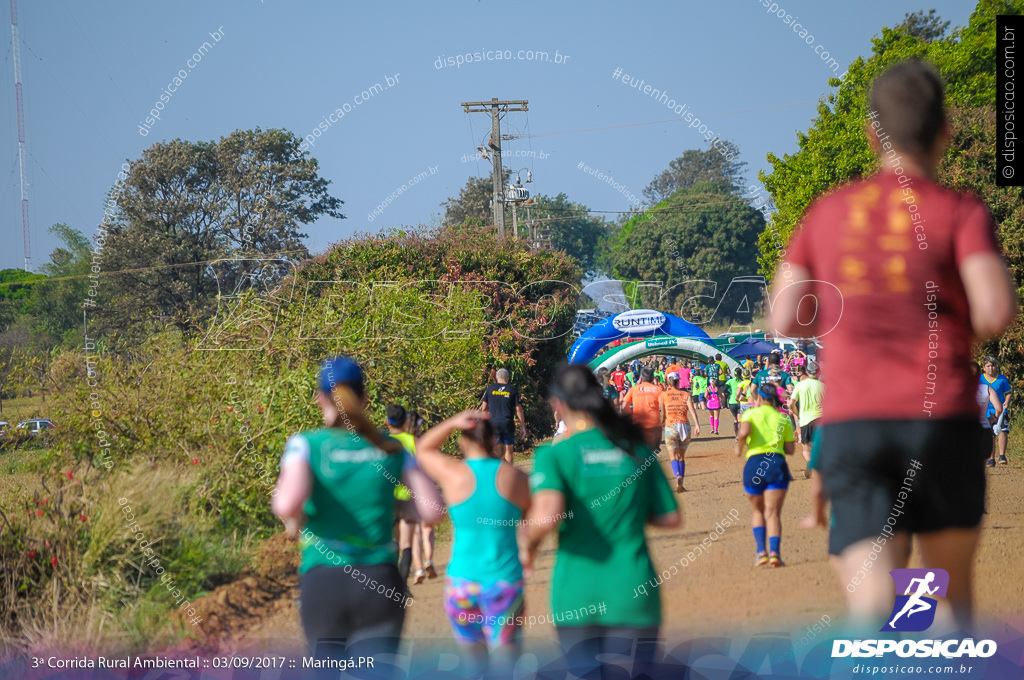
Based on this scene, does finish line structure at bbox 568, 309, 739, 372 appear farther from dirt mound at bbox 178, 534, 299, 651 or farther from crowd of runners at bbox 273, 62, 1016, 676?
crowd of runners at bbox 273, 62, 1016, 676

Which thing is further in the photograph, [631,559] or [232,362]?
[232,362]

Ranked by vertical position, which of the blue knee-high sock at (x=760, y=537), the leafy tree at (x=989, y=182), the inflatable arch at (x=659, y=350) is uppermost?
the leafy tree at (x=989, y=182)

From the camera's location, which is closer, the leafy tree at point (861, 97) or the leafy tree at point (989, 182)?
the leafy tree at point (989, 182)

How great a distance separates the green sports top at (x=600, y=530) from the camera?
3445 millimetres

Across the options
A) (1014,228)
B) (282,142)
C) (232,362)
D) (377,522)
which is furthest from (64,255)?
(377,522)

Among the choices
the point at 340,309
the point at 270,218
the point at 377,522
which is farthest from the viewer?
the point at 270,218

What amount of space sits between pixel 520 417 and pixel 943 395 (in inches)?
487

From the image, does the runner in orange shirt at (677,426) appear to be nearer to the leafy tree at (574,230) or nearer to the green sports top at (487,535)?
the green sports top at (487,535)

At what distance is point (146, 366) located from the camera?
980 centimetres

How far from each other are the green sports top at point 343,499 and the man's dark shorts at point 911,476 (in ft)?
7.00

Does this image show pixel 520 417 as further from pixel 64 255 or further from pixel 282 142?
pixel 64 255

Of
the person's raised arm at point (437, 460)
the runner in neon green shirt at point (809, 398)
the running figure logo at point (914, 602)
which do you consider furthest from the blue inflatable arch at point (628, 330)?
the running figure logo at point (914, 602)

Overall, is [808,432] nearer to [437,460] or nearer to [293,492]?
[437,460]

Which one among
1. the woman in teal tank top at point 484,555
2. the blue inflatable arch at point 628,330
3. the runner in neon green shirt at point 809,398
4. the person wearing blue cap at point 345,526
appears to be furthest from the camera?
the blue inflatable arch at point 628,330
